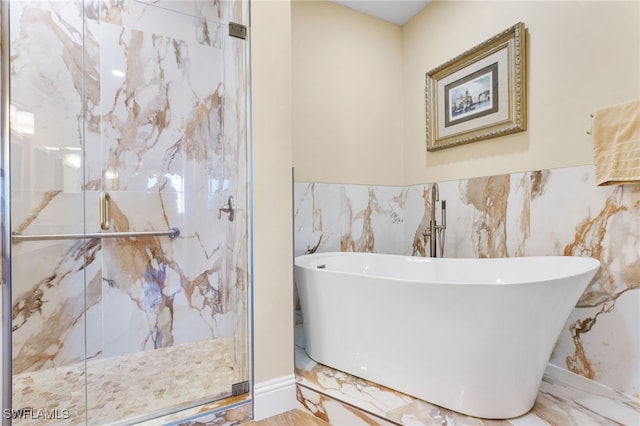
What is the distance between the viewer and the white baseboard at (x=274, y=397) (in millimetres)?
1386

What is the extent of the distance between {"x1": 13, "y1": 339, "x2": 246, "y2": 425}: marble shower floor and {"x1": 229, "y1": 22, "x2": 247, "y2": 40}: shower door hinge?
1654 mm

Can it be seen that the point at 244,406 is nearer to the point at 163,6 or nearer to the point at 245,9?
the point at 245,9

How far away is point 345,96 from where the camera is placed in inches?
92.5

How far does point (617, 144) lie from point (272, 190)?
1.49 m

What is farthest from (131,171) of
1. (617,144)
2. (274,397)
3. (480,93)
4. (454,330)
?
(617,144)

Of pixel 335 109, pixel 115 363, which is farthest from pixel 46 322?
pixel 335 109

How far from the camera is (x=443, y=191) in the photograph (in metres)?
2.21

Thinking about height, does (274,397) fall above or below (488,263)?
below

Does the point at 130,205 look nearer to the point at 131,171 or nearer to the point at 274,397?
the point at 131,171

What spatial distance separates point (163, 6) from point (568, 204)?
8.60 ft

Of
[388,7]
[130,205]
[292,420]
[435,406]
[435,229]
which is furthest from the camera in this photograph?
[388,7]

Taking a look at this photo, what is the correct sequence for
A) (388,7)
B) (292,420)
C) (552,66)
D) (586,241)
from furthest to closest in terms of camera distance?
1. (388,7)
2. (552,66)
3. (586,241)
4. (292,420)

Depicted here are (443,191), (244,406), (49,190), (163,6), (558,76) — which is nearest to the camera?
(244,406)

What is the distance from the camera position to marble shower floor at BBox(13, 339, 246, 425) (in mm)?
1313
